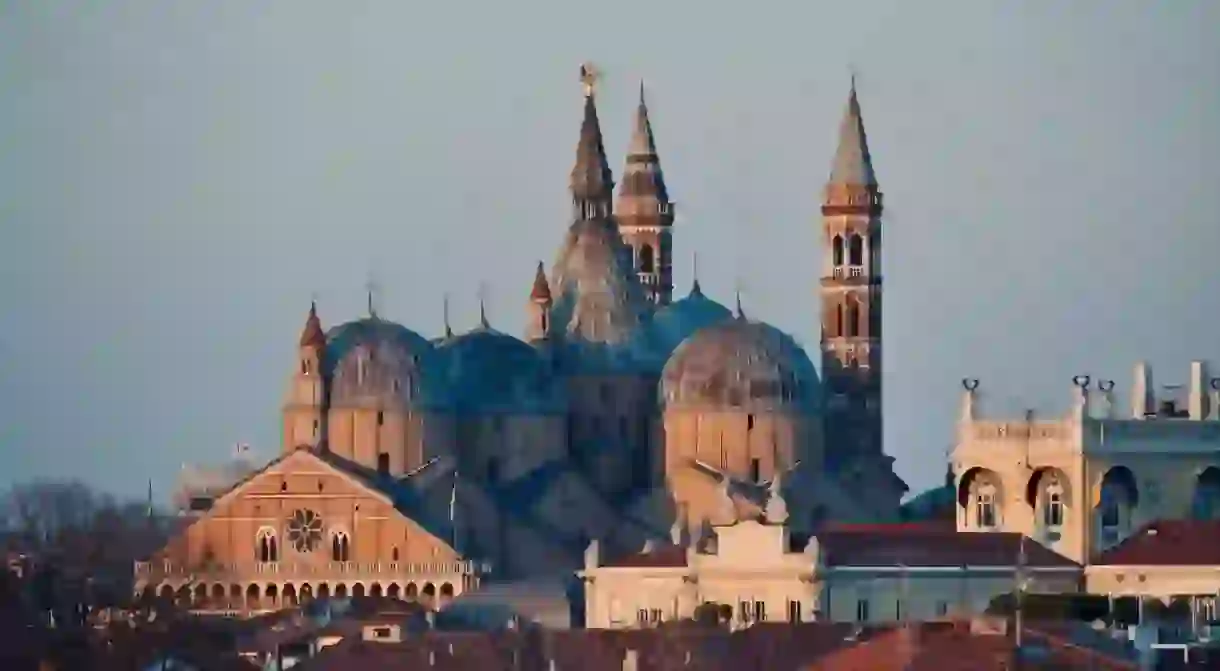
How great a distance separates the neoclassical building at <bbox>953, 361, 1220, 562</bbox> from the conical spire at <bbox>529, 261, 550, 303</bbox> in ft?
78.1

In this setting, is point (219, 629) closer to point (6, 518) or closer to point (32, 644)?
point (32, 644)

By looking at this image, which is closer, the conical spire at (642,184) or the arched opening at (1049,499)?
the arched opening at (1049,499)

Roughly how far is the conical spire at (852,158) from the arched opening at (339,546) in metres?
12.0

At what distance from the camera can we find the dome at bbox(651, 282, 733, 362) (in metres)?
144

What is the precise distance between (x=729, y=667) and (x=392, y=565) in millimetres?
43447

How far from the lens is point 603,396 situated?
14362 centimetres

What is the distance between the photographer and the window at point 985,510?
120m

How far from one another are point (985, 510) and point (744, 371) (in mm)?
18087

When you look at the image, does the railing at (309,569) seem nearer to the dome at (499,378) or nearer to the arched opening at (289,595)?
the arched opening at (289,595)

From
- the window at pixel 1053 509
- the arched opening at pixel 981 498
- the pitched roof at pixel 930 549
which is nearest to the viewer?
the pitched roof at pixel 930 549

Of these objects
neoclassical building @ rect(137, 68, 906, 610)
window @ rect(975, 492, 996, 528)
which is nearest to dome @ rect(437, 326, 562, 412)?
neoclassical building @ rect(137, 68, 906, 610)

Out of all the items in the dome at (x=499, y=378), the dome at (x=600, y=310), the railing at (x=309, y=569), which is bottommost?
the railing at (x=309, y=569)

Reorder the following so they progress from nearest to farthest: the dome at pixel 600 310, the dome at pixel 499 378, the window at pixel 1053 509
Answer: the window at pixel 1053 509, the dome at pixel 499 378, the dome at pixel 600 310

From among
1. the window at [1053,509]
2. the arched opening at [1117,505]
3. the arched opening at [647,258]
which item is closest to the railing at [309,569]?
the arched opening at [647,258]
